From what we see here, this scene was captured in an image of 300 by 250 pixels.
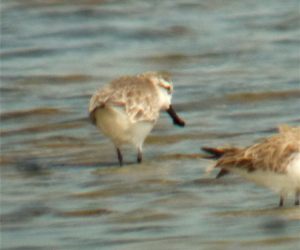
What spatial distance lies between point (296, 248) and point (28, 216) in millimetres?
2239

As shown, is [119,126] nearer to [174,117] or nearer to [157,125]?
[174,117]

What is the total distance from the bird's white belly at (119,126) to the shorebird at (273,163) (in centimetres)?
205

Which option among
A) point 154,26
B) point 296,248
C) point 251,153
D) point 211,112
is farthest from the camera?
point 154,26

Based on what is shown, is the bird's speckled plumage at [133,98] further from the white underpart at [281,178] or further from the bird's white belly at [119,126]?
the white underpart at [281,178]

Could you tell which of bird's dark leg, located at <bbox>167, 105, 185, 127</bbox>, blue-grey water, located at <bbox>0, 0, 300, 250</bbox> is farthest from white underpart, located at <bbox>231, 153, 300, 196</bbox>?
bird's dark leg, located at <bbox>167, 105, 185, 127</bbox>

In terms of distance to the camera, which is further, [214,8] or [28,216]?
[214,8]

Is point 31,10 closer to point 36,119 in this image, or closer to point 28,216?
point 36,119

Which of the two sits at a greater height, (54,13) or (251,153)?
(251,153)

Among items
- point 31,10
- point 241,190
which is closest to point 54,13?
point 31,10

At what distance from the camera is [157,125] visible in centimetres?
1602

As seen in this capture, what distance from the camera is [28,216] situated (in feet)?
39.9

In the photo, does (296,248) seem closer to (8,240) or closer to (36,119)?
(8,240)

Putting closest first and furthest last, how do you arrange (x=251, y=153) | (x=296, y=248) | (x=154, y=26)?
(x=296, y=248) < (x=251, y=153) < (x=154, y=26)

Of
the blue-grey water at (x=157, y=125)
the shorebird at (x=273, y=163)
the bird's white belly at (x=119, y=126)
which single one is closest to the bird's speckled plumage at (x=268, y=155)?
the shorebird at (x=273, y=163)
